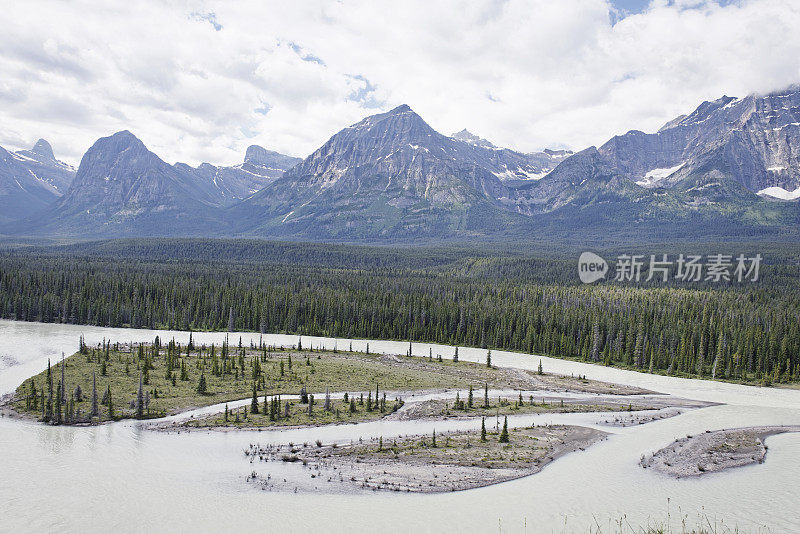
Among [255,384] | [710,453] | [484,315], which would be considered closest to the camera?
[710,453]

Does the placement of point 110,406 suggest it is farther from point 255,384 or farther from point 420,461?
point 420,461

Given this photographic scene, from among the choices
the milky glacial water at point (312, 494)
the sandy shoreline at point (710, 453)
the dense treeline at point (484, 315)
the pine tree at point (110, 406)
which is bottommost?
the milky glacial water at point (312, 494)

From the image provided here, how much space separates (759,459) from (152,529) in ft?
195

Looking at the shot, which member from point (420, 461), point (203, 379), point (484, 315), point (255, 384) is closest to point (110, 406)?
point (203, 379)

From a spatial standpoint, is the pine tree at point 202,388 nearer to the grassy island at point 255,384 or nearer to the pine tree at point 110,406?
the grassy island at point 255,384

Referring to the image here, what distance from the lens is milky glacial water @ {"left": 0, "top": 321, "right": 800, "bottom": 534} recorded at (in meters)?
38.8

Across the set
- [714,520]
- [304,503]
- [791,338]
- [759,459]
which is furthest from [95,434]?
[791,338]

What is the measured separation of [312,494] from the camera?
142ft

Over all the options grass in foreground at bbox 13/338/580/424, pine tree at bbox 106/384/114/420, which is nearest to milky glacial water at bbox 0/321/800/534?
pine tree at bbox 106/384/114/420

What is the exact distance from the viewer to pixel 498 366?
370 ft

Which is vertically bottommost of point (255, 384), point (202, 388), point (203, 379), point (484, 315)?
point (202, 388)

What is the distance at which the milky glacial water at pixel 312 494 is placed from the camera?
1528 inches

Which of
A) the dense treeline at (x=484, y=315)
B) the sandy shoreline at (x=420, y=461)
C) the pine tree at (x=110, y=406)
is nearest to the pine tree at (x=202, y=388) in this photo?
the pine tree at (x=110, y=406)

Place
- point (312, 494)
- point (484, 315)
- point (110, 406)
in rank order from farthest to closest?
point (484, 315)
point (110, 406)
point (312, 494)
